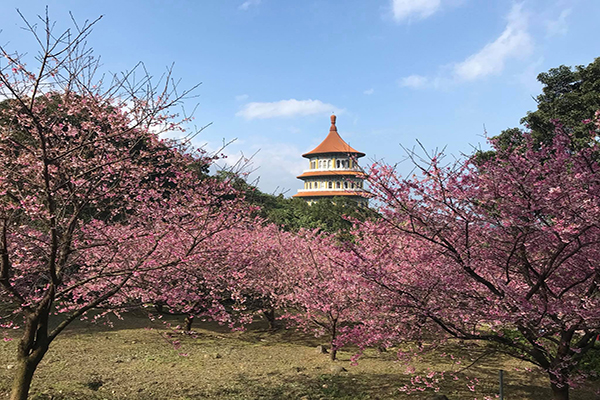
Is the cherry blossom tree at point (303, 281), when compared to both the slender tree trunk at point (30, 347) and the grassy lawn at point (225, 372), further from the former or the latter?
the slender tree trunk at point (30, 347)

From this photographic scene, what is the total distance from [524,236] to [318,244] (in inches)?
457

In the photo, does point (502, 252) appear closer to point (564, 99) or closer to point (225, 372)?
point (225, 372)

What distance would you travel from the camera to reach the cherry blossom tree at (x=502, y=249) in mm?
5125

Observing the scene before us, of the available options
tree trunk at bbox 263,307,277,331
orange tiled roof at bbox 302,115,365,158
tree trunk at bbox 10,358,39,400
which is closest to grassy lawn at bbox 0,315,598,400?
tree trunk at bbox 10,358,39,400

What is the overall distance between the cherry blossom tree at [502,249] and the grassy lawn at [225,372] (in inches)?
40.6

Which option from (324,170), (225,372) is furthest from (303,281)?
(324,170)

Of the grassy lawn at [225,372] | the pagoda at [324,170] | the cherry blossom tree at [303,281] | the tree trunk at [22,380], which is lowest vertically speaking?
the grassy lawn at [225,372]

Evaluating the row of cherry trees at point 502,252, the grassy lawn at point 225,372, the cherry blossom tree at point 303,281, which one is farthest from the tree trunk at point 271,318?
the row of cherry trees at point 502,252

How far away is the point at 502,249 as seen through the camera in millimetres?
5961

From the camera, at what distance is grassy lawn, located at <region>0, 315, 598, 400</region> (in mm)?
8133

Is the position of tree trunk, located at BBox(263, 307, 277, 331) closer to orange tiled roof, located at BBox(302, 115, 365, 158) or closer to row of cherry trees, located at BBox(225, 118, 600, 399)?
row of cherry trees, located at BBox(225, 118, 600, 399)

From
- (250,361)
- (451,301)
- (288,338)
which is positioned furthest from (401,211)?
(288,338)

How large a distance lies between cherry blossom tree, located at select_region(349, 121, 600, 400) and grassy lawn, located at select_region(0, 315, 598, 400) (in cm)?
103

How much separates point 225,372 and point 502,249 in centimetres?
→ 690
